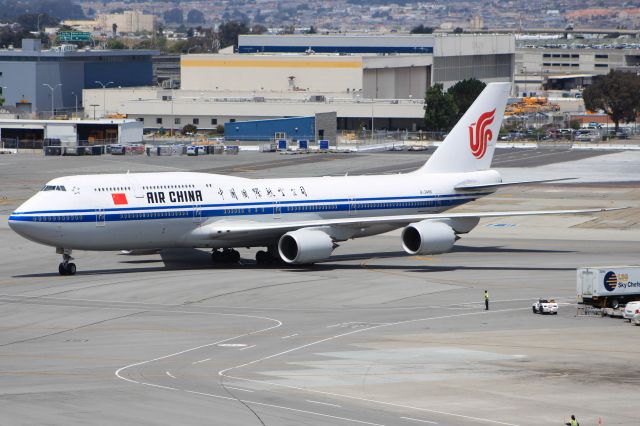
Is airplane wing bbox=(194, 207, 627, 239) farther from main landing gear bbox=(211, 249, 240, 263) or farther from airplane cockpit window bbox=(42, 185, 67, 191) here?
airplane cockpit window bbox=(42, 185, 67, 191)

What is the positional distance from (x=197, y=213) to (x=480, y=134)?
63.0 ft

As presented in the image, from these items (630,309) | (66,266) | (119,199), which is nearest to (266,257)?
(119,199)

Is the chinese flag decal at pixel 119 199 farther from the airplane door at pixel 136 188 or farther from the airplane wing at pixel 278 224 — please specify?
the airplane wing at pixel 278 224

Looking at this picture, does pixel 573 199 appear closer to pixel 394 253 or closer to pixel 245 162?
pixel 394 253

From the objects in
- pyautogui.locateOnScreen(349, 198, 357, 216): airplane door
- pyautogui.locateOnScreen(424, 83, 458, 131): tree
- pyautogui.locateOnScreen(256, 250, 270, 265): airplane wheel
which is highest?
pyautogui.locateOnScreen(424, 83, 458, 131): tree

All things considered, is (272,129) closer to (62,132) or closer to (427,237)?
(62,132)

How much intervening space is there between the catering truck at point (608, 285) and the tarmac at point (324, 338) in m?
1.48

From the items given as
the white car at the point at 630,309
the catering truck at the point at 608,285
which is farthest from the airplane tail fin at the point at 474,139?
the white car at the point at 630,309

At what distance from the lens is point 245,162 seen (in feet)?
483

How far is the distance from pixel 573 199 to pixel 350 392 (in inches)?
2729

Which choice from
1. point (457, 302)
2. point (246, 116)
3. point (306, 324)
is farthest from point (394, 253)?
point (246, 116)

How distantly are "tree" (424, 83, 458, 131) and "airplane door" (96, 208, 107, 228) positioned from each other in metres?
132

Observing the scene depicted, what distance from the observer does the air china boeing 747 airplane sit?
206 ft

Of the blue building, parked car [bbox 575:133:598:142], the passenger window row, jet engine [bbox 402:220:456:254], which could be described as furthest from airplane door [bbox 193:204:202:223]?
parked car [bbox 575:133:598:142]
